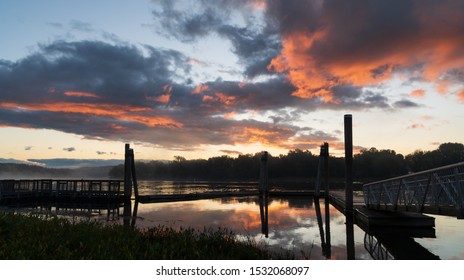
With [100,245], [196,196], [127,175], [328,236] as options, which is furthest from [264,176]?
[100,245]

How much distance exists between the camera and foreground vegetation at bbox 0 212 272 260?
9039 millimetres

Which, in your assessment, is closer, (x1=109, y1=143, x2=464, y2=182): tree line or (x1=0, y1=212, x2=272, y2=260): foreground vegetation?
(x1=0, y1=212, x2=272, y2=260): foreground vegetation

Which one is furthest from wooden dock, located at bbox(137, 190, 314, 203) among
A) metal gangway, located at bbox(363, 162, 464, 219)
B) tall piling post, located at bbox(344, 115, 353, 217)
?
metal gangway, located at bbox(363, 162, 464, 219)

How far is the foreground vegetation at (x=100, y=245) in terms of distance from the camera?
9.04 meters

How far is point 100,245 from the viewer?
9539 millimetres

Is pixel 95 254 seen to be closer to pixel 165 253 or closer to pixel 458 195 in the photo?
pixel 165 253

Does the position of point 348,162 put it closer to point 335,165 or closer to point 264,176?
point 264,176

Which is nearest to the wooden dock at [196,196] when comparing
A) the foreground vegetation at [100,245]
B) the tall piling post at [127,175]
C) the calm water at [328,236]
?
the tall piling post at [127,175]

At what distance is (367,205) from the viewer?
985 inches

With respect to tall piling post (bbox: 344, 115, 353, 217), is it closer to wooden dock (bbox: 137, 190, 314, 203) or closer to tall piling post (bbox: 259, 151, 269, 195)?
tall piling post (bbox: 259, 151, 269, 195)

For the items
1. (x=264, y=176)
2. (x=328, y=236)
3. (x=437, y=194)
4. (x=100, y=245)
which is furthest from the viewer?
(x=264, y=176)
